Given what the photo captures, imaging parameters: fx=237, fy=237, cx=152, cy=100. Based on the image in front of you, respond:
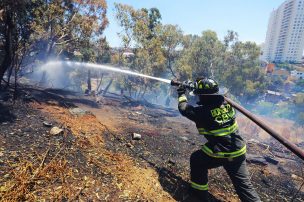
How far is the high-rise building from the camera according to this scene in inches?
3199

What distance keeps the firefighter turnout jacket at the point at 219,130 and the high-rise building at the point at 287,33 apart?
306ft

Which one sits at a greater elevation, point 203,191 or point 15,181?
point 15,181

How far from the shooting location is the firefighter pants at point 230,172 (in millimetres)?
4035

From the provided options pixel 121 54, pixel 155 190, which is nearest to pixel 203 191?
pixel 155 190

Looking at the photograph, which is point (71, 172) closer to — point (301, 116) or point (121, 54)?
point (121, 54)

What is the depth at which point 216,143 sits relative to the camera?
14.2ft

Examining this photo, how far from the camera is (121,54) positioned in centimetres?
2258

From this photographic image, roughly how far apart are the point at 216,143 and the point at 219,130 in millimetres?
258

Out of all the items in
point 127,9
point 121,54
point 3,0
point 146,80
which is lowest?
point 146,80

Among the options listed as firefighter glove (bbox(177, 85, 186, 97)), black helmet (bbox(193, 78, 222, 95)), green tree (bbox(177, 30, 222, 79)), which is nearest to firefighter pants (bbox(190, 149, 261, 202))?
black helmet (bbox(193, 78, 222, 95))

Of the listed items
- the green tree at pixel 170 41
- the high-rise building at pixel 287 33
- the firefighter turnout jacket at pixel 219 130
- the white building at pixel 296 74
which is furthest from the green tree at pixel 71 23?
the high-rise building at pixel 287 33

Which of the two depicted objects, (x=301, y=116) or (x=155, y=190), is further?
(x=301, y=116)

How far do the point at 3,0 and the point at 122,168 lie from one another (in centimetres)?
765

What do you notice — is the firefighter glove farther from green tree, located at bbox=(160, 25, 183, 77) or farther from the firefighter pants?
green tree, located at bbox=(160, 25, 183, 77)
